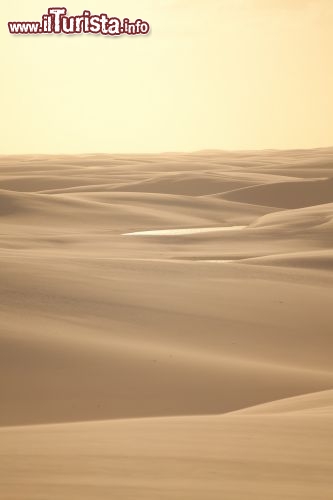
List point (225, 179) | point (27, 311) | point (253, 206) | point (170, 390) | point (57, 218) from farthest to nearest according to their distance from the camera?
1. point (225, 179)
2. point (253, 206)
3. point (57, 218)
4. point (27, 311)
5. point (170, 390)

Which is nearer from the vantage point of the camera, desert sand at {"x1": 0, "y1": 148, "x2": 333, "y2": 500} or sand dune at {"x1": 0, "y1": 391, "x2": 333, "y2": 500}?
sand dune at {"x1": 0, "y1": 391, "x2": 333, "y2": 500}

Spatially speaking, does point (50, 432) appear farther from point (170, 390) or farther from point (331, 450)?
point (170, 390)

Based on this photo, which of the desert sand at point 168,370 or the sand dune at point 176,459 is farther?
the desert sand at point 168,370

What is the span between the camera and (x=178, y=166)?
44.8 m

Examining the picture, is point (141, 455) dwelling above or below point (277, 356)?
below

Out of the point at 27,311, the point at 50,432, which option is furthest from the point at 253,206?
the point at 50,432

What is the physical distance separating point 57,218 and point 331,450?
17.7 metres

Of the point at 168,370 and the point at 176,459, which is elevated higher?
the point at 168,370

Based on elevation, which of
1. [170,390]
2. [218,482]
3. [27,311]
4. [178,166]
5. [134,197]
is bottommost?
[218,482]

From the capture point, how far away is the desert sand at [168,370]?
10.2 ft

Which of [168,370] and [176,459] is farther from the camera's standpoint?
[168,370]

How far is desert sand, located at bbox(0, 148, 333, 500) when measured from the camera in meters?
3.10

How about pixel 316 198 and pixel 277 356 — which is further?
pixel 316 198

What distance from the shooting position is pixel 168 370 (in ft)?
19.7
